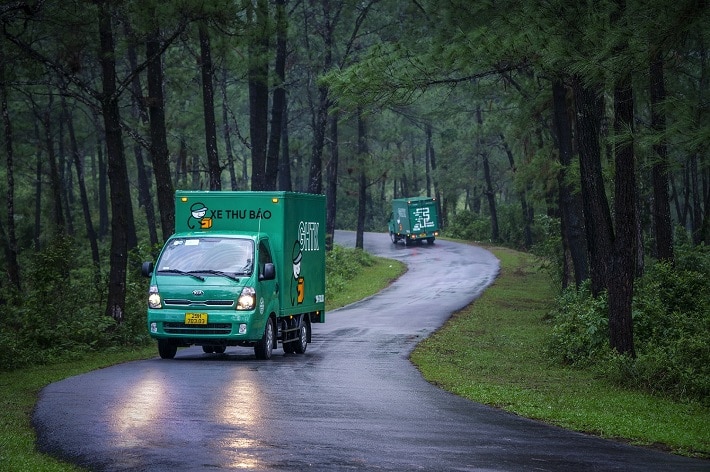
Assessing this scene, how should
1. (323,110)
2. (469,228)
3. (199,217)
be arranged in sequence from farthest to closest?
1. (469,228)
2. (323,110)
3. (199,217)

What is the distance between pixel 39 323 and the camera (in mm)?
20922

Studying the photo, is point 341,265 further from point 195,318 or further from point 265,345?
point 195,318

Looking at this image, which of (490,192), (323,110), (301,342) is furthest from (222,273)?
(490,192)

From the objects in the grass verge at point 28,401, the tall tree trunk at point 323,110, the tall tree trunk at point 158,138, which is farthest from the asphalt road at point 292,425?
the tall tree trunk at point 323,110

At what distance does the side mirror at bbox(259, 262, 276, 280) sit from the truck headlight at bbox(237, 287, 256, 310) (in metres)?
0.36

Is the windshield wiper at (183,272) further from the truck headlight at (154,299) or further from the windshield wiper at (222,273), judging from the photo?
the truck headlight at (154,299)

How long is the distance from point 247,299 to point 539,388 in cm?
548

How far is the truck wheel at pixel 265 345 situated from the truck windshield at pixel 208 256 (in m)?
1.28

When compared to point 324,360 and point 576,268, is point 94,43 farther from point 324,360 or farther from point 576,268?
point 576,268

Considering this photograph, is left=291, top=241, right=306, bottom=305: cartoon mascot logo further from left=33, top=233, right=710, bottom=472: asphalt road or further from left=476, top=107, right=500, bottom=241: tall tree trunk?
left=476, top=107, right=500, bottom=241: tall tree trunk

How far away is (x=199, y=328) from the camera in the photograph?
733 inches

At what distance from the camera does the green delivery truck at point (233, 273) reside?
18594 mm

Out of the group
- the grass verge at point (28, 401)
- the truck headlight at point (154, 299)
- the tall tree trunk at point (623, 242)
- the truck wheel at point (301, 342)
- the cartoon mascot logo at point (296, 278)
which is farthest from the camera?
the truck wheel at point (301, 342)

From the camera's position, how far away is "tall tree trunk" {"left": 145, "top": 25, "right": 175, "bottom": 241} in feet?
83.3
